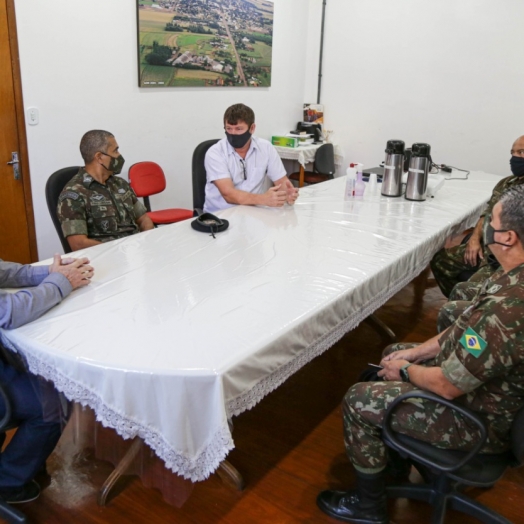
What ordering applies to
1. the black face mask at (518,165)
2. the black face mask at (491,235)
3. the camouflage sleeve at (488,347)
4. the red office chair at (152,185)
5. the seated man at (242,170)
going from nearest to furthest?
the camouflage sleeve at (488,347), the black face mask at (491,235), the black face mask at (518,165), the seated man at (242,170), the red office chair at (152,185)

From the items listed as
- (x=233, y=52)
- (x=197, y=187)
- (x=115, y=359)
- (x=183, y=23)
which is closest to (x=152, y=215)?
(x=197, y=187)

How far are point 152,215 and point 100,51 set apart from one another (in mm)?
1153

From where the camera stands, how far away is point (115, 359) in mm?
1267

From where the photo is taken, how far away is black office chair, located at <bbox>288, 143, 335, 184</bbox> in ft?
16.9

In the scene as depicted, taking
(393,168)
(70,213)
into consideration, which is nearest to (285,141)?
(393,168)

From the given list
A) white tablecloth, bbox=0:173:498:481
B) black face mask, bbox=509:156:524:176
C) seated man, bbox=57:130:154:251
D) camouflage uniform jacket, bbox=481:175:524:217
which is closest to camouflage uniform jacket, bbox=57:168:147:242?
seated man, bbox=57:130:154:251

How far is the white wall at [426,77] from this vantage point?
182 inches

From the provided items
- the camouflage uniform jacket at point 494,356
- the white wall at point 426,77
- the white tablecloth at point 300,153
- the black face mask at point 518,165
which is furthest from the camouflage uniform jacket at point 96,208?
the white wall at point 426,77

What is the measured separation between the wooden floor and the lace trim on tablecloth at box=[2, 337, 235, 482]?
0.19 metres

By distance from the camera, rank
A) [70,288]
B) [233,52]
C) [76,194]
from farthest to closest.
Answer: [233,52] → [76,194] → [70,288]

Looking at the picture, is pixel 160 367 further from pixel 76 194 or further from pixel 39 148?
pixel 39 148

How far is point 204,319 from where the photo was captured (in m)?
1.48

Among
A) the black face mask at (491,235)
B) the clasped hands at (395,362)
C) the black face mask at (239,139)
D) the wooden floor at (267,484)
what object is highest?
the black face mask at (239,139)

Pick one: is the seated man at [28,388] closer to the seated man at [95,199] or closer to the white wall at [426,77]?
the seated man at [95,199]
